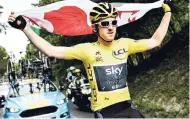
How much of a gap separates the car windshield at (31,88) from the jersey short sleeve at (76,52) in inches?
327

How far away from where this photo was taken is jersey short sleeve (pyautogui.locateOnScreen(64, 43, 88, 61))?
3.27 m

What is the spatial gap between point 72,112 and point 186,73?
448 cm

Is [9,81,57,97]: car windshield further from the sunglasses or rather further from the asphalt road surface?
the sunglasses

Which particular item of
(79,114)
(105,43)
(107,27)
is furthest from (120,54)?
(79,114)

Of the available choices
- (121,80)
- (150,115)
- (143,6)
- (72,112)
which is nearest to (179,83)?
(150,115)

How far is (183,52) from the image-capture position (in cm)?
1438

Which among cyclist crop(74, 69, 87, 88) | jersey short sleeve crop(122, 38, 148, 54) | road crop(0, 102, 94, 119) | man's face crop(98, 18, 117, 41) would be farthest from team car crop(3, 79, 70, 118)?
man's face crop(98, 18, 117, 41)

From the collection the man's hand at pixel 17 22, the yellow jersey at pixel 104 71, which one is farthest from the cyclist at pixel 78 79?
the man's hand at pixel 17 22

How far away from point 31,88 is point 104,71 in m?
8.77

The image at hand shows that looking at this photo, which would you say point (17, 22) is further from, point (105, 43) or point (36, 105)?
point (36, 105)

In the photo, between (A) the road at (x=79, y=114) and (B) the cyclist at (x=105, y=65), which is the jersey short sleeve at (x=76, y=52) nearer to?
(B) the cyclist at (x=105, y=65)

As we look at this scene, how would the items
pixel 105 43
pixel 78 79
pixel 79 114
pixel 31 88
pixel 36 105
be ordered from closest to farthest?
pixel 105 43
pixel 36 105
pixel 31 88
pixel 79 114
pixel 78 79

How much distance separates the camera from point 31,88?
38.7ft

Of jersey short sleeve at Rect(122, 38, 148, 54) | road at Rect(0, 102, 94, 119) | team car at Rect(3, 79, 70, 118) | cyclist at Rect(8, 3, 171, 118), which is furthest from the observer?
road at Rect(0, 102, 94, 119)
